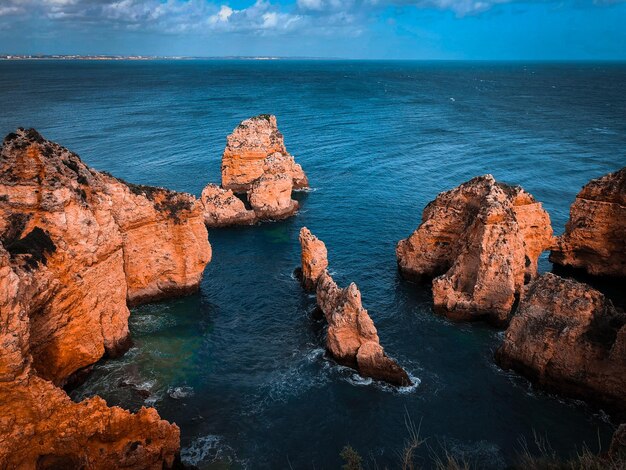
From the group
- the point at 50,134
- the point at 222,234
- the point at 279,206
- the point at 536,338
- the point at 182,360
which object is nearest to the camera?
the point at 536,338

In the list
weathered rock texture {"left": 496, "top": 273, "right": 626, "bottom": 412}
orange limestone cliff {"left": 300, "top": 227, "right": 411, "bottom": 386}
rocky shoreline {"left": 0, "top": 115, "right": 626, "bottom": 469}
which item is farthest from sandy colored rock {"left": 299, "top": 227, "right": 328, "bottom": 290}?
weathered rock texture {"left": 496, "top": 273, "right": 626, "bottom": 412}

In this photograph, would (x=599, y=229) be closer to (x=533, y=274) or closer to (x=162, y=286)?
(x=533, y=274)

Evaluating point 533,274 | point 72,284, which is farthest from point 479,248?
point 72,284

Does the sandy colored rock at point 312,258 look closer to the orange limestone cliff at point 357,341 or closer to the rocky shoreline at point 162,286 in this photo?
the rocky shoreline at point 162,286

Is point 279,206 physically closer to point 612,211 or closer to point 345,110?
point 612,211

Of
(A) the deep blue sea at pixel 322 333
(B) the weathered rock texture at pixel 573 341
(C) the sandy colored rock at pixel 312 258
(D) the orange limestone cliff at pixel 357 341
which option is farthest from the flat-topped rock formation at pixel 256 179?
(B) the weathered rock texture at pixel 573 341

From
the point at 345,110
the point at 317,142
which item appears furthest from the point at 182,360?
the point at 345,110
